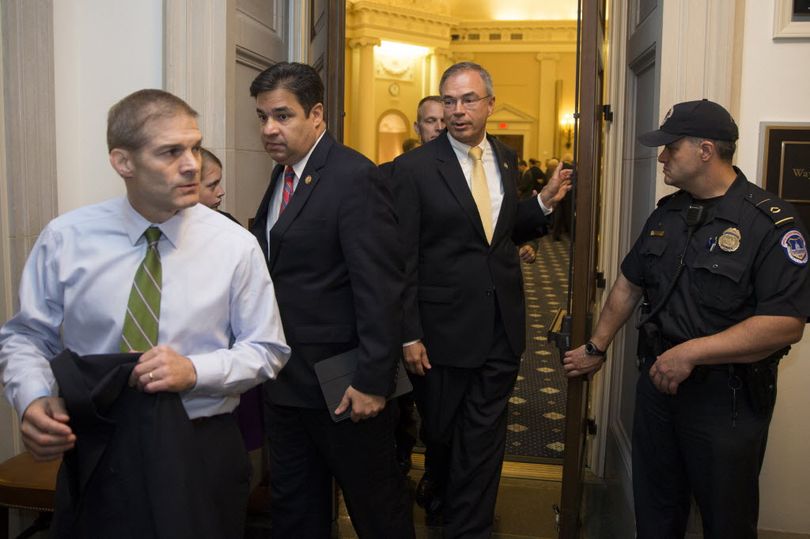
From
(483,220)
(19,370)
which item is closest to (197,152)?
(19,370)

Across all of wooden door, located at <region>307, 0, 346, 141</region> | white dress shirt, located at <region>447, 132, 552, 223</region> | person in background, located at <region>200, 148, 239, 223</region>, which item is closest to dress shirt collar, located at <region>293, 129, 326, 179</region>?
person in background, located at <region>200, 148, 239, 223</region>

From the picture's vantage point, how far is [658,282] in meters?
2.74

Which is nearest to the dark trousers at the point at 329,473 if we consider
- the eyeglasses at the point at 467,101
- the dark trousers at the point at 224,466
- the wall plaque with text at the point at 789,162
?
the dark trousers at the point at 224,466

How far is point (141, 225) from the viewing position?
186 cm

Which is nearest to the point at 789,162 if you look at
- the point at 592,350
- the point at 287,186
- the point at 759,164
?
the point at 759,164

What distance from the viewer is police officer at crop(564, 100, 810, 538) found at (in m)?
2.46

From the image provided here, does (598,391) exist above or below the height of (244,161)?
below

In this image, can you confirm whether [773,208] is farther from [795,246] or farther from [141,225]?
[141,225]

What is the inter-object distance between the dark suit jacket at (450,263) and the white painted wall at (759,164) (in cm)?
105

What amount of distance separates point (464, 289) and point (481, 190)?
1.39 ft

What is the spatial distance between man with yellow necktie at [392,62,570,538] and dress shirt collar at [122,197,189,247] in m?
1.36

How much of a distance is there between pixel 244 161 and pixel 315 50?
65 centimetres

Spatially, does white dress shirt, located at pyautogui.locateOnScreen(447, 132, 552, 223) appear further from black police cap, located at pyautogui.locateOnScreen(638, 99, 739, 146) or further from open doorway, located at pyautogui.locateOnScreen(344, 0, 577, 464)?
open doorway, located at pyautogui.locateOnScreen(344, 0, 577, 464)

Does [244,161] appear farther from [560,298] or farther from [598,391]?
[560,298]
